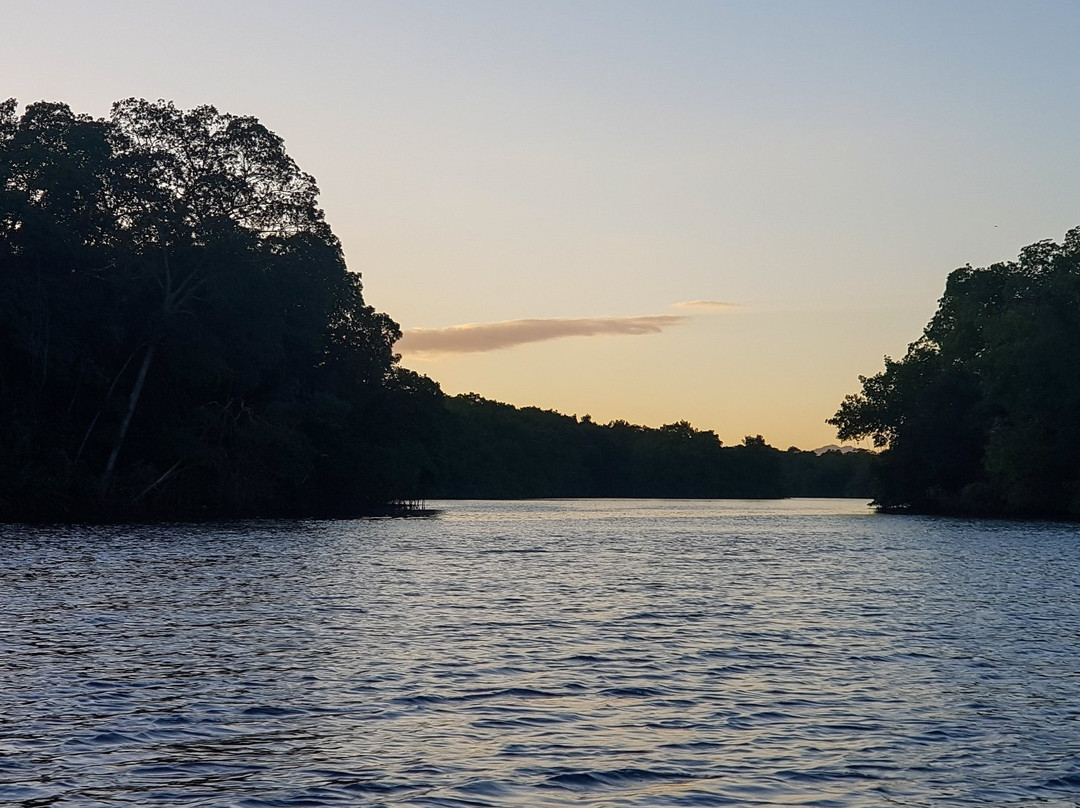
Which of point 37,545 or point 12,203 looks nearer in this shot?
point 37,545

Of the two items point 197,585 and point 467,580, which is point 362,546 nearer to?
point 467,580

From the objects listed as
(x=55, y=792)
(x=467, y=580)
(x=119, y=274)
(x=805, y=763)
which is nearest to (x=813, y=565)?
(x=467, y=580)

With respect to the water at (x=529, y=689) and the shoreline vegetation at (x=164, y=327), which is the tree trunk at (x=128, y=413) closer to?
the shoreline vegetation at (x=164, y=327)

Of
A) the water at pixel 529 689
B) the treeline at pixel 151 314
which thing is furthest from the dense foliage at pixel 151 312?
the water at pixel 529 689

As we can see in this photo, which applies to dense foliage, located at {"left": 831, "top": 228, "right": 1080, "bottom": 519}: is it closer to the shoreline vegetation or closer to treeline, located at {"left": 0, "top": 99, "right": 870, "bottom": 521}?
the shoreline vegetation

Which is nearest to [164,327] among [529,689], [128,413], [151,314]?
[151,314]

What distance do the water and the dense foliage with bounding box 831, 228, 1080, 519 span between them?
5378 cm

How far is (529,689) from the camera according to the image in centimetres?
1712

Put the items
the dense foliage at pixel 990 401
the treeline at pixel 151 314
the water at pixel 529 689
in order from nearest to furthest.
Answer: the water at pixel 529 689, the treeline at pixel 151 314, the dense foliage at pixel 990 401

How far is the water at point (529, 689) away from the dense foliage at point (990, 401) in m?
53.8

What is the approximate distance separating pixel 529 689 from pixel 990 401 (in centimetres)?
8314

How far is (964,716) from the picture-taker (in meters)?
15.3

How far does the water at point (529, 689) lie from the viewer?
11.9 m

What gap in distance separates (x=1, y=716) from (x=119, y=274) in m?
58.8
